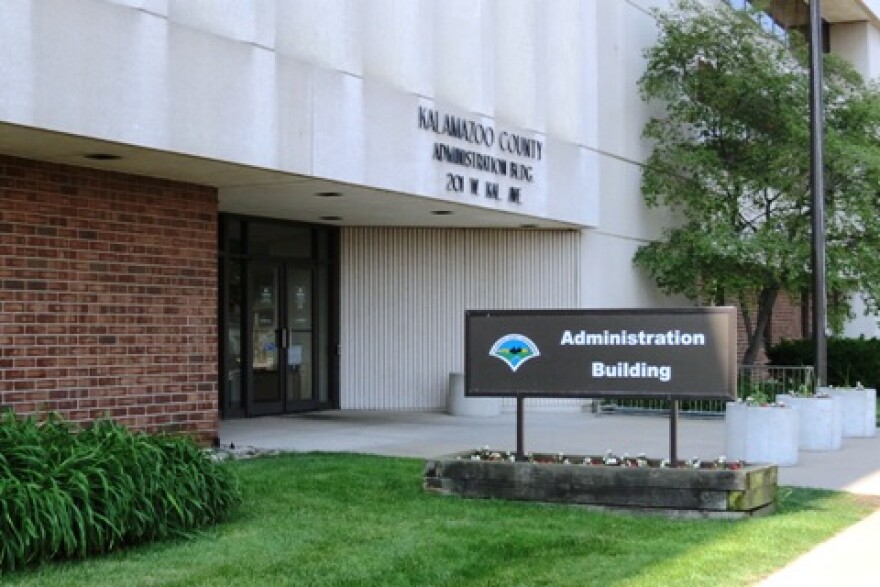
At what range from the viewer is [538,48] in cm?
1784

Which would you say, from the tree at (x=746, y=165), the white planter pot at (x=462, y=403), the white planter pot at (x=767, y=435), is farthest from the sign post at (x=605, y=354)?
A: the tree at (x=746, y=165)

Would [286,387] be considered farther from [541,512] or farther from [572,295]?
[541,512]

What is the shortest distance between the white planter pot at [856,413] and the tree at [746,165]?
419 cm

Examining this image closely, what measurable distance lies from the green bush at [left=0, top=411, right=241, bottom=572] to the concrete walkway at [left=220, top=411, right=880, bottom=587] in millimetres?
4328

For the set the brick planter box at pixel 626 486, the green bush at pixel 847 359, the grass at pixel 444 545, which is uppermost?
the green bush at pixel 847 359

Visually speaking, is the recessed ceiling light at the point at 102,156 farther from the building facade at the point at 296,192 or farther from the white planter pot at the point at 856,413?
the white planter pot at the point at 856,413

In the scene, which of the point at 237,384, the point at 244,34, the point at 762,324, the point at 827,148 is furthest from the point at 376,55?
the point at 762,324

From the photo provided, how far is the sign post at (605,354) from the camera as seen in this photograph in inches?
362

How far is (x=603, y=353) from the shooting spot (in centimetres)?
956

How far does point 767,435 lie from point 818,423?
1972 millimetres

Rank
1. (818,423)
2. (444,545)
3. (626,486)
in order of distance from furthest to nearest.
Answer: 1. (818,423)
2. (626,486)
3. (444,545)

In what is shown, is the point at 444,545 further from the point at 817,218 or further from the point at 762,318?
the point at 762,318

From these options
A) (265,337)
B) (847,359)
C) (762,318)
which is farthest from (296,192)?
(847,359)

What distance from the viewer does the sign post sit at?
9.19 m
